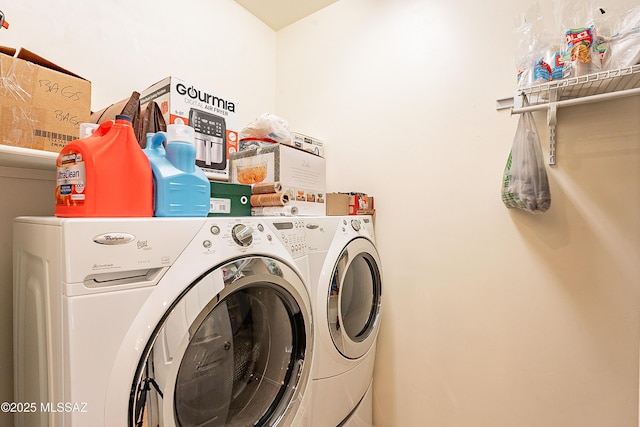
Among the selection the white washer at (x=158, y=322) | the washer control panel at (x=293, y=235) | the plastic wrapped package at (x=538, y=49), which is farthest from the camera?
the plastic wrapped package at (x=538, y=49)

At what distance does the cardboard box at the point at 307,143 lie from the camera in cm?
165

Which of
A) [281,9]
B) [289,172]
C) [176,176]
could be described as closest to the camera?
[176,176]

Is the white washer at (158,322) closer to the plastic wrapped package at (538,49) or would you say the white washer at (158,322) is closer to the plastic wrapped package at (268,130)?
the plastic wrapped package at (268,130)

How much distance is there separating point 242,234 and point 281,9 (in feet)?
5.89

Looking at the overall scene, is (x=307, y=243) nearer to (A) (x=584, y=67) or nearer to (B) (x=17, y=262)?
(B) (x=17, y=262)

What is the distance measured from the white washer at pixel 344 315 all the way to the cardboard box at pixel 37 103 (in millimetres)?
801

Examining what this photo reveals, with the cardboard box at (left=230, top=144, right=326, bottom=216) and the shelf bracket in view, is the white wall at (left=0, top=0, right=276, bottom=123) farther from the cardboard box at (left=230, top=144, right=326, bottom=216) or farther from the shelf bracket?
the shelf bracket

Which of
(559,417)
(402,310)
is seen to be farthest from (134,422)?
(559,417)

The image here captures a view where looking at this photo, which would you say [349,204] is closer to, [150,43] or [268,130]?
[268,130]

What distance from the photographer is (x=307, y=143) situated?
1.75m

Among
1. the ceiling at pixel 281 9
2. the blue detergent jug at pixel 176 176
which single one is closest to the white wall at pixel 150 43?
the ceiling at pixel 281 9

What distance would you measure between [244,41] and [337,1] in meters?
0.64

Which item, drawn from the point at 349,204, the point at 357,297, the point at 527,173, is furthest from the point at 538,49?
the point at 357,297

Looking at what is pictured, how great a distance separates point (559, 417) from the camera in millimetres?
1249
